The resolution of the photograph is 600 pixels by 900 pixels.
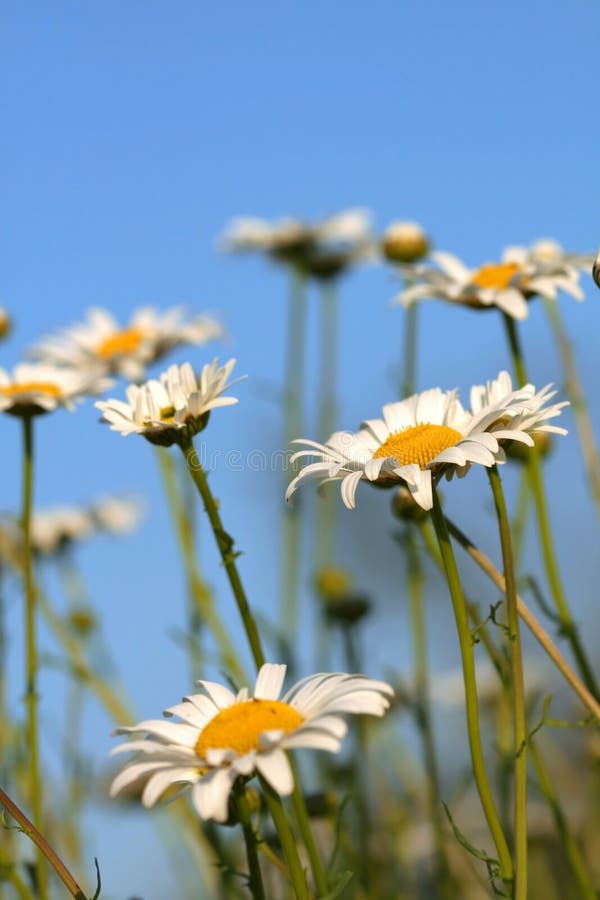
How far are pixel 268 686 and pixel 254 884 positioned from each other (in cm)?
16

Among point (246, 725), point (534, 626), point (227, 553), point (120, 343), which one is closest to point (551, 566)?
point (534, 626)

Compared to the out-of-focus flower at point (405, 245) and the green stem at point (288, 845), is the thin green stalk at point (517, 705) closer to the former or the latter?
the green stem at point (288, 845)

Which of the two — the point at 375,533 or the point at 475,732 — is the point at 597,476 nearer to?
the point at 475,732

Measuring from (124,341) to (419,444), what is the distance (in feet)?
4.13

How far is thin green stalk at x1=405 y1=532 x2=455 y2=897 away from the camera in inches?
64.2

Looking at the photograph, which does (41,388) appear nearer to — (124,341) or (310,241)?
(124,341)

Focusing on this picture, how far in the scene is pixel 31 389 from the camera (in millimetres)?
1639

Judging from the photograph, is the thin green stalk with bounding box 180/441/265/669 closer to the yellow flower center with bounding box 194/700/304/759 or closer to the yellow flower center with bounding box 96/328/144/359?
the yellow flower center with bounding box 194/700/304/759

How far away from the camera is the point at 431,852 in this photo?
7.07ft


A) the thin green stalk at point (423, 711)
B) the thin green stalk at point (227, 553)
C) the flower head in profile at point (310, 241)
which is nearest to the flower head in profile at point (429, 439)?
the thin green stalk at point (227, 553)

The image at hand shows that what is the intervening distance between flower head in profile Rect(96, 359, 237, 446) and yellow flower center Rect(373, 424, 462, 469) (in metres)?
0.17

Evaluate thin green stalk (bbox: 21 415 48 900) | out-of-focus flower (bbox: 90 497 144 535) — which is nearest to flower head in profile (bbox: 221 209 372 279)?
out-of-focus flower (bbox: 90 497 144 535)

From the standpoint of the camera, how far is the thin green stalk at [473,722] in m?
0.88

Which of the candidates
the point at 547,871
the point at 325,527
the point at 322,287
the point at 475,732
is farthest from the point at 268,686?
the point at 322,287
